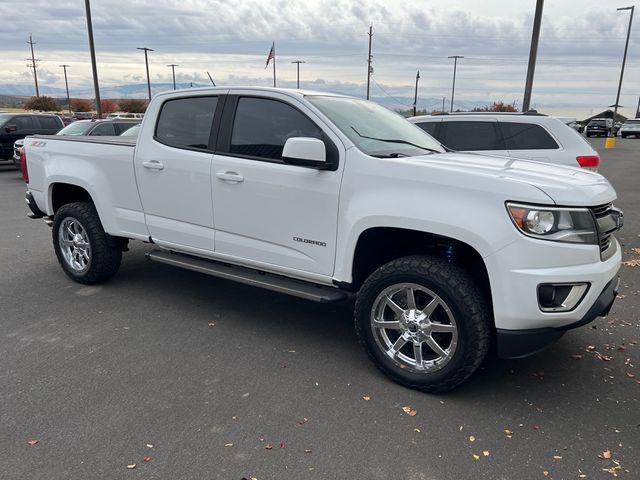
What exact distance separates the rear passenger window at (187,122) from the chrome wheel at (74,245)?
4.80ft

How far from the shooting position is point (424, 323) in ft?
11.3

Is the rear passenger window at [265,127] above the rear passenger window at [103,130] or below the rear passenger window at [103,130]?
above

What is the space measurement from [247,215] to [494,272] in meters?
1.95

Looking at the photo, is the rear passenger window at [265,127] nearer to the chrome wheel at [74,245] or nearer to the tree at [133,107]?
the chrome wheel at [74,245]

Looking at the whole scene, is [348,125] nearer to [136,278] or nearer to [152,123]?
[152,123]

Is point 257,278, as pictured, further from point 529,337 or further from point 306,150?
point 529,337

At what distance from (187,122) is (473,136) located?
523 cm

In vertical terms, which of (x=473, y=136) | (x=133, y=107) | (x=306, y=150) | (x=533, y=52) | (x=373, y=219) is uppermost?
(x=533, y=52)

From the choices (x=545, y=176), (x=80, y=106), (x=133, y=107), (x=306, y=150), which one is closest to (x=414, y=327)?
(x=545, y=176)

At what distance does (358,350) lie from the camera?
4.18 m

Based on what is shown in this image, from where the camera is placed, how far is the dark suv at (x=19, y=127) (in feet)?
55.2

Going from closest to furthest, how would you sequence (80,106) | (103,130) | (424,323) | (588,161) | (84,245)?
1. (424,323)
2. (84,245)
3. (588,161)
4. (103,130)
5. (80,106)

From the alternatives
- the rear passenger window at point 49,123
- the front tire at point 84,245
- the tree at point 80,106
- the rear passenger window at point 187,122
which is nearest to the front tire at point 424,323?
the rear passenger window at point 187,122

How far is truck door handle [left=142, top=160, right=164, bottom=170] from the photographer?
183 inches
